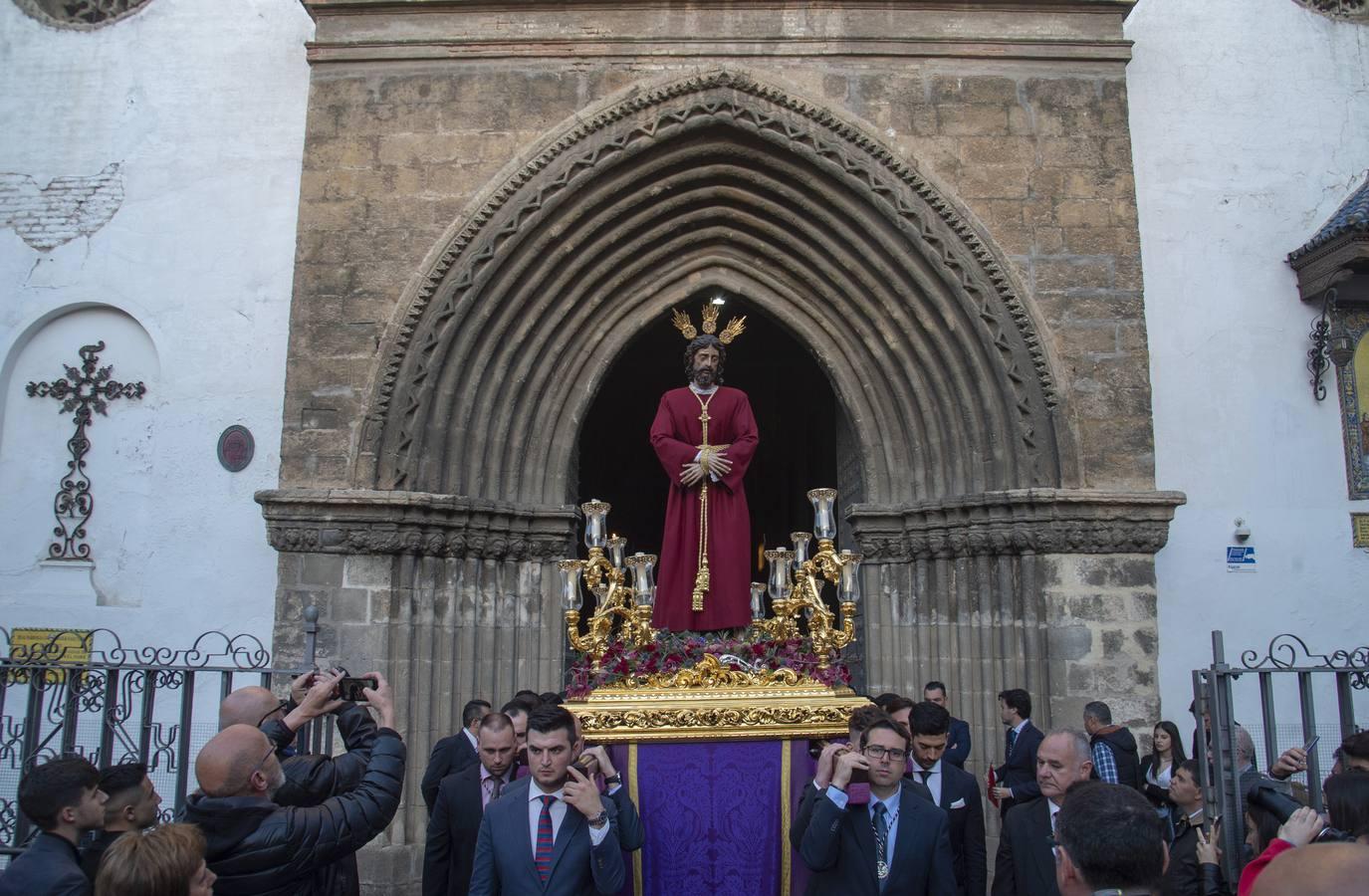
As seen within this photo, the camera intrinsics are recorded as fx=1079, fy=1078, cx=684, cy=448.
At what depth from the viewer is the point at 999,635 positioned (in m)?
8.04

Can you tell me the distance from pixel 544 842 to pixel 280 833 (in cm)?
98

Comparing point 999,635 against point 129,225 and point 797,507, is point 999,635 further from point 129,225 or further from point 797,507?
point 129,225

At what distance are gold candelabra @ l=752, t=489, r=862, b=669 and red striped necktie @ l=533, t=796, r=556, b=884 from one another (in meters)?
1.55

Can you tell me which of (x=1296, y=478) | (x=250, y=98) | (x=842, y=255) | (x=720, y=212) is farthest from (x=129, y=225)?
(x=1296, y=478)

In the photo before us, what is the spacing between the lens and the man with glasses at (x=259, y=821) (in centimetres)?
289

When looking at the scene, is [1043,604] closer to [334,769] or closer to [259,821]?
[334,769]

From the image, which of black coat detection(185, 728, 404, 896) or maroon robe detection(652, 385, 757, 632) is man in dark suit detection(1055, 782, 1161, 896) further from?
maroon robe detection(652, 385, 757, 632)

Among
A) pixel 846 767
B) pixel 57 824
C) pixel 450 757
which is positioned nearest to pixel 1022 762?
pixel 846 767

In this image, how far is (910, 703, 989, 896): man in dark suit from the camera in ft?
15.3

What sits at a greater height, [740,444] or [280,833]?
[740,444]

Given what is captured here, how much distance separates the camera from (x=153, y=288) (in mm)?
8484

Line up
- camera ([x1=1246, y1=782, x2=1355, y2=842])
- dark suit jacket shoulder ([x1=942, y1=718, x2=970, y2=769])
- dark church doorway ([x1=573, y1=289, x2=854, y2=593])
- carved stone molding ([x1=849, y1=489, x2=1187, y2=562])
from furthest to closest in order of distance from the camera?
dark church doorway ([x1=573, y1=289, x2=854, y2=593]) → carved stone molding ([x1=849, y1=489, x2=1187, y2=562]) → dark suit jacket shoulder ([x1=942, y1=718, x2=970, y2=769]) → camera ([x1=1246, y1=782, x2=1355, y2=842])

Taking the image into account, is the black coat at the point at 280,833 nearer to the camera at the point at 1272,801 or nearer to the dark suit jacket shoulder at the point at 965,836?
the dark suit jacket shoulder at the point at 965,836

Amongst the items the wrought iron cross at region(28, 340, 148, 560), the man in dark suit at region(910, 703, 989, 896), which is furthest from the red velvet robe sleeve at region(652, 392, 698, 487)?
the wrought iron cross at region(28, 340, 148, 560)
